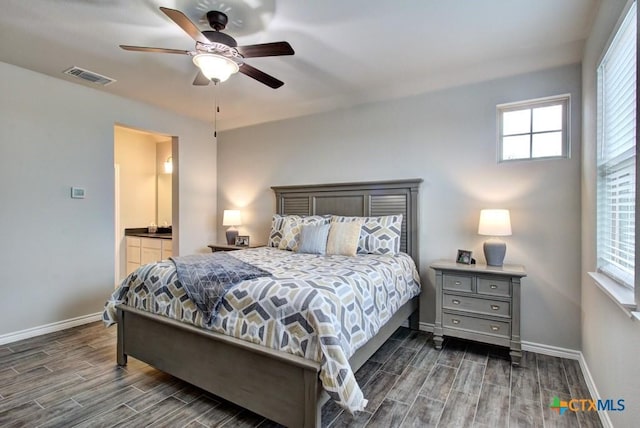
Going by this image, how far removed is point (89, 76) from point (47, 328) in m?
2.67

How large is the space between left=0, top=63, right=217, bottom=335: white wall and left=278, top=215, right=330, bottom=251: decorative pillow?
213 cm

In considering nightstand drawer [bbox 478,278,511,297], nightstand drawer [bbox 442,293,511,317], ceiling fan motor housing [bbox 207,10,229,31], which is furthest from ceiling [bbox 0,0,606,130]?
nightstand drawer [bbox 442,293,511,317]

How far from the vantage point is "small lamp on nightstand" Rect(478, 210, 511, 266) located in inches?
110

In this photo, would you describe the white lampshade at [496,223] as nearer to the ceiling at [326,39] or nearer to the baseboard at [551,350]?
the baseboard at [551,350]

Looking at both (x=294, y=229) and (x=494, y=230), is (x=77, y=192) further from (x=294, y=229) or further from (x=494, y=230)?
(x=494, y=230)

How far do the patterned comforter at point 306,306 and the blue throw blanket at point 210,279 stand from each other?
0.06 meters

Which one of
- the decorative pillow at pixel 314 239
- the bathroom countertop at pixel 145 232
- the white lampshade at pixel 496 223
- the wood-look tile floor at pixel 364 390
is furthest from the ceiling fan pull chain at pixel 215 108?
the white lampshade at pixel 496 223

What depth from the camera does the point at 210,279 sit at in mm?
2105

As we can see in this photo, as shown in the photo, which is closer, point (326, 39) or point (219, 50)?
point (219, 50)

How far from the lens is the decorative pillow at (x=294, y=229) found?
3650 mm

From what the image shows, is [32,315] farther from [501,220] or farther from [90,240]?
[501,220]

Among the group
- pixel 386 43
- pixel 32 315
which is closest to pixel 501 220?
pixel 386 43

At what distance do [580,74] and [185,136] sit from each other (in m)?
4.71

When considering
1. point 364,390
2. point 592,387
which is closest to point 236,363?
point 364,390
